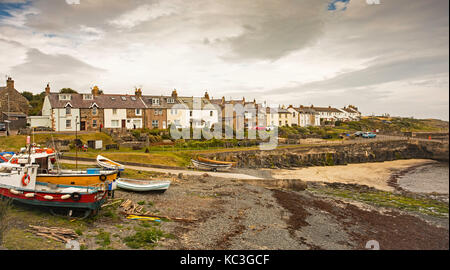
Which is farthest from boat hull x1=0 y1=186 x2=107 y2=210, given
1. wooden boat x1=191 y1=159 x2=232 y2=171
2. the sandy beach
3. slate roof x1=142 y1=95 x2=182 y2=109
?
slate roof x1=142 y1=95 x2=182 y2=109

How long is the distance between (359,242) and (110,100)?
136 feet

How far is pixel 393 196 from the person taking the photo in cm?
2100

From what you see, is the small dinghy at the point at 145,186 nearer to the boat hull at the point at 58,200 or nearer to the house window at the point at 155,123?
the boat hull at the point at 58,200

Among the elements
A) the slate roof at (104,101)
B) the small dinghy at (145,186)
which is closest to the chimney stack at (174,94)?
the slate roof at (104,101)

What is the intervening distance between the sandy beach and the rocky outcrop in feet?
9.75

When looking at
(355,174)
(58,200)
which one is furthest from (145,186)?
(355,174)

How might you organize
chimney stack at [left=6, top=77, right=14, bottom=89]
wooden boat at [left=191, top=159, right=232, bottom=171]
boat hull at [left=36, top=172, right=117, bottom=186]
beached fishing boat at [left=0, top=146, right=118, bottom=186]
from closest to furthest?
beached fishing boat at [left=0, top=146, right=118, bottom=186], boat hull at [left=36, top=172, right=117, bottom=186], wooden boat at [left=191, top=159, right=232, bottom=171], chimney stack at [left=6, top=77, right=14, bottom=89]

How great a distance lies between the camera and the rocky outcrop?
35750mm

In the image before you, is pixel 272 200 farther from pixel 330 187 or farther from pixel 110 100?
pixel 110 100

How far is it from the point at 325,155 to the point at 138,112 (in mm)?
31722

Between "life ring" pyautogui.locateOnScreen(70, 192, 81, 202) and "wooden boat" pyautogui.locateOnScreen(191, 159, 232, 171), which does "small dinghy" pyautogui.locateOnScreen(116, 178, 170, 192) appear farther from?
"wooden boat" pyautogui.locateOnScreen(191, 159, 232, 171)

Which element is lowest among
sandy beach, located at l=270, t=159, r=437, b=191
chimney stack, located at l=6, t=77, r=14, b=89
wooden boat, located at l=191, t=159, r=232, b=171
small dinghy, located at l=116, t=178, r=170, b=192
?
sandy beach, located at l=270, t=159, r=437, b=191

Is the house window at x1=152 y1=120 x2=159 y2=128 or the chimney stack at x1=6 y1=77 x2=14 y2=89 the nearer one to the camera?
the chimney stack at x1=6 y1=77 x2=14 y2=89

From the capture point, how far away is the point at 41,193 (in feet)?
40.0
